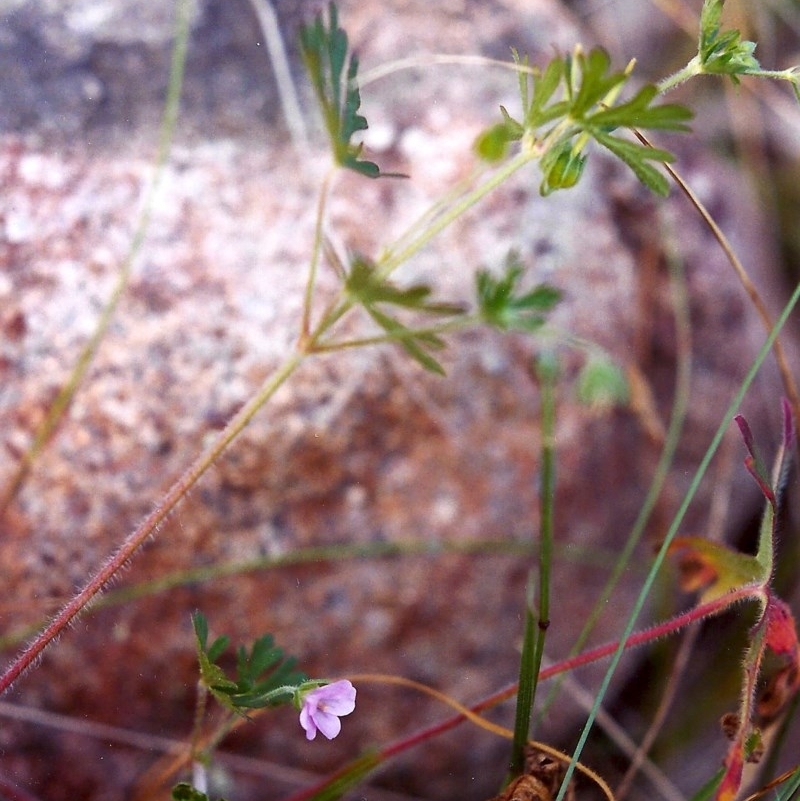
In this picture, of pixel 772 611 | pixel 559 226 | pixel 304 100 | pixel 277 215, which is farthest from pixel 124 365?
pixel 772 611

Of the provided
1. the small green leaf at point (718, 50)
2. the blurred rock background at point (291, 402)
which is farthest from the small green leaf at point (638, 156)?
the blurred rock background at point (291, 402)

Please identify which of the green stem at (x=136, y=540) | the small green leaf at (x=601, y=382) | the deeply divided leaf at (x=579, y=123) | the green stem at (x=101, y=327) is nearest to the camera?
the deeply divided leaf at (x=579, y=123)

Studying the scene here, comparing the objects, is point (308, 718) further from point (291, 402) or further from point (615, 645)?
point (291, 402)

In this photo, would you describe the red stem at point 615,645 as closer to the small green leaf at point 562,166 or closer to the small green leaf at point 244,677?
the small green leaf at point 244,677

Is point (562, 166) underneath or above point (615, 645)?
above

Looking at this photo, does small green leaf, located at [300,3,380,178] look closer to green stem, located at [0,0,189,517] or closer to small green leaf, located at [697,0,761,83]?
small green leaf, located at [697,0,761,83]

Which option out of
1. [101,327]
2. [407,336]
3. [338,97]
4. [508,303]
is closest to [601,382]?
[508,303]

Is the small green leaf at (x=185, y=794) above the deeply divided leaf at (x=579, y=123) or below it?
below
